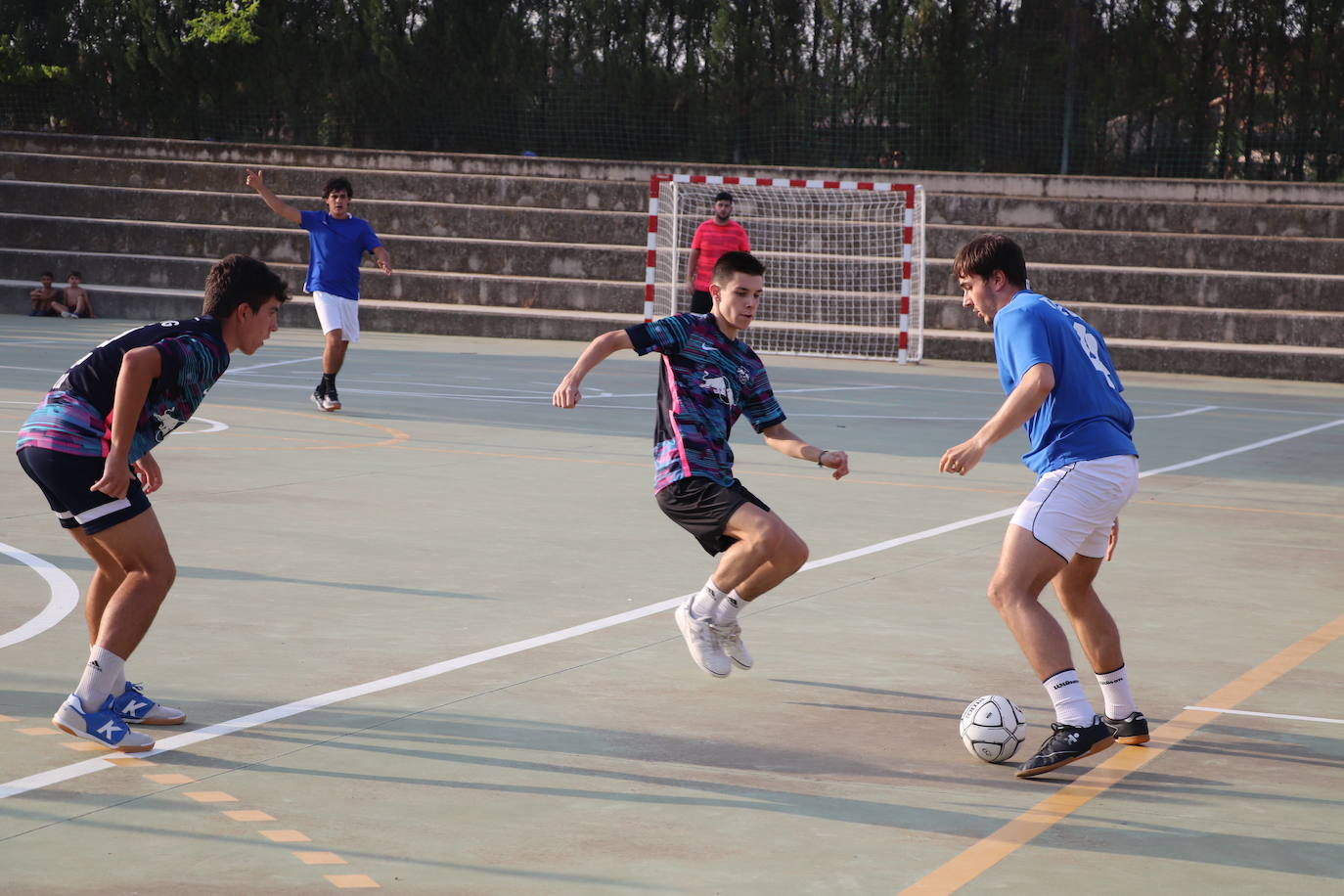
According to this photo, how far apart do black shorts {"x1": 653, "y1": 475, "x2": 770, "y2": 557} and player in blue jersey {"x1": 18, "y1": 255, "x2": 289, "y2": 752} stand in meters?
1.82

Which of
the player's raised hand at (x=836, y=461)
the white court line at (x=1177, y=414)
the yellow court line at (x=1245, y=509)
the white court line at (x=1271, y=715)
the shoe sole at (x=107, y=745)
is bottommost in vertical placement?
the white court line at (x=1177, y=414)

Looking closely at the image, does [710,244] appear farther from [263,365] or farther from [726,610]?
[726,610]

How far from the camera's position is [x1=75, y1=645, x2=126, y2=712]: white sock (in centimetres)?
532

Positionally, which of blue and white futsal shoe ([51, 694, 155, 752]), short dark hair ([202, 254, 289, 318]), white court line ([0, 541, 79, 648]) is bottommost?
white court line ([0, 541, 79, 648])

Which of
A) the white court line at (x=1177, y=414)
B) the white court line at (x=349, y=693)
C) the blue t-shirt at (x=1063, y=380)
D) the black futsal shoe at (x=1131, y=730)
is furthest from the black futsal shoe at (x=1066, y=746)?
the white court line at (x=1177, y=414)

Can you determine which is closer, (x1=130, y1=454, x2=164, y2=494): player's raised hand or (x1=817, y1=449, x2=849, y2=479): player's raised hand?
(x1=130, y1=454, x2=164, y2=494): player's raised hand

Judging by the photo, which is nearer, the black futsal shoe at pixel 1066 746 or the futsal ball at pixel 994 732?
the black futsal shoe at pixel 1066 746

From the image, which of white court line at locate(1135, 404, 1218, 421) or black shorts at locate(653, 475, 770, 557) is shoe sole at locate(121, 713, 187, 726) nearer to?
black shorts at locate(653, 475, 770, 557)

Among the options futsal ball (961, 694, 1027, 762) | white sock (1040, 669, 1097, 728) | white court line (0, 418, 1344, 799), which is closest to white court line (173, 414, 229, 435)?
white court line (0, 418, 1344, 799)

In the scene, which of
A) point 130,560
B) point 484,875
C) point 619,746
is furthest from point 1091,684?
point 130,560

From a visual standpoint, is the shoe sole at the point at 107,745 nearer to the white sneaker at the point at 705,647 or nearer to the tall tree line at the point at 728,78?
the white sneaker at the point at 705,647

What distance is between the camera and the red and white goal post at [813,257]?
2630 cm

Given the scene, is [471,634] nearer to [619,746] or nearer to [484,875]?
[619,746]

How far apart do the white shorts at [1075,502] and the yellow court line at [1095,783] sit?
706 mm
